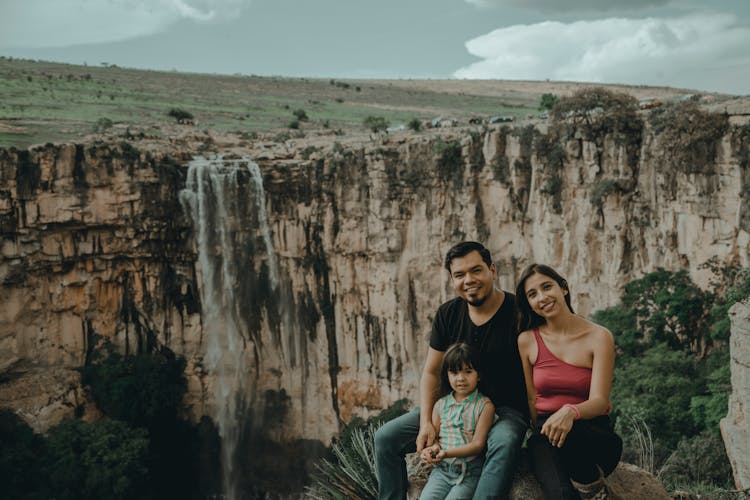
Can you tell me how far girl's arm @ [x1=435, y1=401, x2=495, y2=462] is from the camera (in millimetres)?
4344

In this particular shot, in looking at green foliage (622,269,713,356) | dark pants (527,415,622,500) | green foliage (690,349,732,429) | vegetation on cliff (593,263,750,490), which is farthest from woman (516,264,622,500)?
green foliage (622,269,713,356)

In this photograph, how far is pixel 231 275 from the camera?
2569 cm

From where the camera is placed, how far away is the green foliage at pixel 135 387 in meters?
23.1

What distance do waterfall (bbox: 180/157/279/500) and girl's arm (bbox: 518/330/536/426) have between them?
21.4m

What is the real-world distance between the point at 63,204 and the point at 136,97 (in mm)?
19654

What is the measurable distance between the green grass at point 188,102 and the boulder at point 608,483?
22410mm

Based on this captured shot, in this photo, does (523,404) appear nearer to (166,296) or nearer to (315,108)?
(166,296)

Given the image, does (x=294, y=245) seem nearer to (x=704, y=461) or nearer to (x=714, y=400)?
(x=714, y=400)

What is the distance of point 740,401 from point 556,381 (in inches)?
187

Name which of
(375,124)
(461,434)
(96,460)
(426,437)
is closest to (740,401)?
Result: (461,434)

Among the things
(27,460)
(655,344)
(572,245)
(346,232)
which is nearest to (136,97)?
→ (346,232)

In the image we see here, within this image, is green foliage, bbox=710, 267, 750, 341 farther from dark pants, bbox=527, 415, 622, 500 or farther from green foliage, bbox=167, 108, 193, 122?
green foliage, bbox=167, 108, 193, 122

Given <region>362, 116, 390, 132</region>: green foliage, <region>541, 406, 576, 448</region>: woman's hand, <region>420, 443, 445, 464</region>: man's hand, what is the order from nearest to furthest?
<region>541, 406, 576, 448</region>: woman's hand < <region>420, 443, 445, 464</region>: man's hand < <region>362, 116, 390, 132</region>: green foliage

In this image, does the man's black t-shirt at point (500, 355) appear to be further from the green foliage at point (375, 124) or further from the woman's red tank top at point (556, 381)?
the green foliage at point (375, 124)
